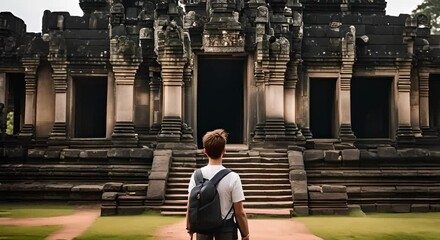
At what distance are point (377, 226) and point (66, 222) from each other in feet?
19.8

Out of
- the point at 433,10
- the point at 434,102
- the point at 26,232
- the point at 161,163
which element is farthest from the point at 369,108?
the point at 433,10

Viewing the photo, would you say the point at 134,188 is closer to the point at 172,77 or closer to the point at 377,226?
the point at 172,77

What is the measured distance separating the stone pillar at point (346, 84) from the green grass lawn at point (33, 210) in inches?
335

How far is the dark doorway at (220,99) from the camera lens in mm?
20469

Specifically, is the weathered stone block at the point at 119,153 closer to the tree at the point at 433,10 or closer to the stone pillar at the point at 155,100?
the stone pillar at the point at 155,100

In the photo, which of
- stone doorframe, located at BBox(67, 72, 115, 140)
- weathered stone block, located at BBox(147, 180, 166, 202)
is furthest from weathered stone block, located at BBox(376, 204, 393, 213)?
stone doorframe, located at BBox(67, 72, 115, 140)

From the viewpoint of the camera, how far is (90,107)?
2067cm

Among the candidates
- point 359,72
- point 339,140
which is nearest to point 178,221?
point 339,140

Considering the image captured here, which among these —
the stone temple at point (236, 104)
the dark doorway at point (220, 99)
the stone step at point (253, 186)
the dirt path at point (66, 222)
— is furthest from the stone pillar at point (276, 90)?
the dirt path at point (66, 222)

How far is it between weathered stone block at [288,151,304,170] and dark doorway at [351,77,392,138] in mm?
6764

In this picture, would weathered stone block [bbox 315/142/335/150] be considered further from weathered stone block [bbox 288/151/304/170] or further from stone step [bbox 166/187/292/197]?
stone step [bbox 166/187/292/197]

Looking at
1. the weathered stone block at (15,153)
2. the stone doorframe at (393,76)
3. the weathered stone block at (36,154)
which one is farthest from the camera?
the stone doorframe at (393,76)

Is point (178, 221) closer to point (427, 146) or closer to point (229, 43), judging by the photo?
point (229, 43)

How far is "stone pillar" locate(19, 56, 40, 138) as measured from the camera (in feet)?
57.5
